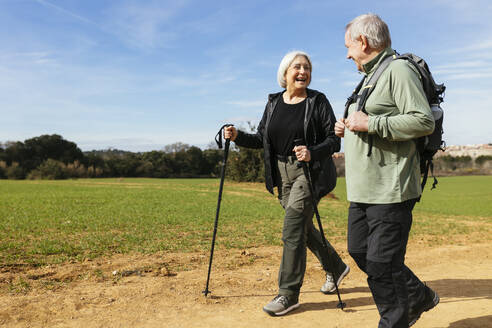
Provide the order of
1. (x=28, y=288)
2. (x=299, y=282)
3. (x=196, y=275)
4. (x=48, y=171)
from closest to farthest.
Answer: (x=299, y=282) < (x=28, y=288) < (x=196, y=275) < (x=48, y=171)

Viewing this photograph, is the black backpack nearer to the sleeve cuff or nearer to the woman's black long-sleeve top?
the sleeve cuff

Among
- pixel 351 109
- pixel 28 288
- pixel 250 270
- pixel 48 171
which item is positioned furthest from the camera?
pixel 48 171

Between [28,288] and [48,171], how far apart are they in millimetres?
46035

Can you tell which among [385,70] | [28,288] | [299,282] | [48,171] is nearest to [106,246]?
[28,288]

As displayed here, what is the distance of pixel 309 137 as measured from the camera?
13.7 ft

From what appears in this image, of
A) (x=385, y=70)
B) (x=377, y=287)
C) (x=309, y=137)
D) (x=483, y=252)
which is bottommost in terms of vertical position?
(x=483, y=252)

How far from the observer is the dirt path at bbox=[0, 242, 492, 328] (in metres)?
3.83

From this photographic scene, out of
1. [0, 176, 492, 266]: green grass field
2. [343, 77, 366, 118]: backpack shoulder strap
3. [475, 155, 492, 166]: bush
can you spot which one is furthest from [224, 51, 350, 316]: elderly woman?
[475, 155, 492, 166]: bush

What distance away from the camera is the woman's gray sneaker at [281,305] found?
3.98 m

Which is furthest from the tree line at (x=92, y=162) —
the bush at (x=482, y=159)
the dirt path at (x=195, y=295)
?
the dirt path at (x=195, y=295)

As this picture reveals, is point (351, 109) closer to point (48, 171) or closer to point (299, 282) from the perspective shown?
point (299, 282)

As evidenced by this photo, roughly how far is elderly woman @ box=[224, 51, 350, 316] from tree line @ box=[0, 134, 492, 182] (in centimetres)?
4208

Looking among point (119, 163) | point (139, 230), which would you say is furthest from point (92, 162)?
point (139, 230)

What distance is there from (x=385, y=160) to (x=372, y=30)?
92 cm
